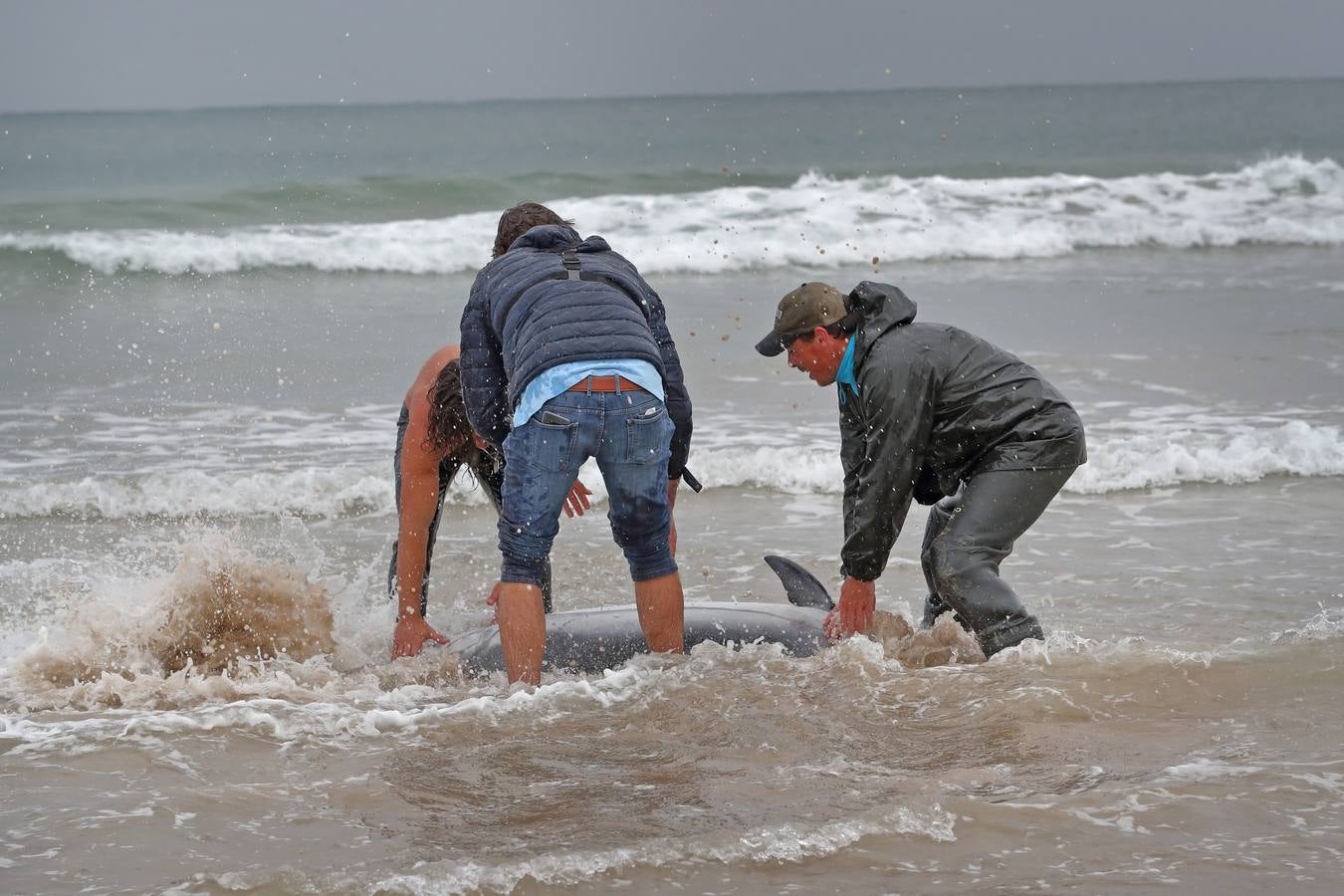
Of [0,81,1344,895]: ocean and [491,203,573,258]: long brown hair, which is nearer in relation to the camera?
[0,81,1344,895]: ocean

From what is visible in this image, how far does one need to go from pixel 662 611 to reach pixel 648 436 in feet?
2.42

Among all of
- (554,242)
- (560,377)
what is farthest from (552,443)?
(554,242)

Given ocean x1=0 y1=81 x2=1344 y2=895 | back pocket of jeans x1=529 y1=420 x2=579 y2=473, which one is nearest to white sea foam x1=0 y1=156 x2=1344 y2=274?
ocean x1=0 y1=81 x2=1344 y2=895

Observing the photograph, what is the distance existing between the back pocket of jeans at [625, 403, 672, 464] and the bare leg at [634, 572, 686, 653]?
534mm

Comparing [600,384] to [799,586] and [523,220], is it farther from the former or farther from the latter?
[799,586]

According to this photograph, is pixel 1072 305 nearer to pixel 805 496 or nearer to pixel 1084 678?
pixel 805 496

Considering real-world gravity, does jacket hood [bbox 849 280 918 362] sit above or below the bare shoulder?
above

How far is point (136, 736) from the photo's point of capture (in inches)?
175

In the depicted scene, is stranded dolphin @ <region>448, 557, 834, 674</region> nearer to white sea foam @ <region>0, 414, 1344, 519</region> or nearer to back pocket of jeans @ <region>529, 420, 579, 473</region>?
back pocket of jeans @ <region>529, 420, 579, 473</region>

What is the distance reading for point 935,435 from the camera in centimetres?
492

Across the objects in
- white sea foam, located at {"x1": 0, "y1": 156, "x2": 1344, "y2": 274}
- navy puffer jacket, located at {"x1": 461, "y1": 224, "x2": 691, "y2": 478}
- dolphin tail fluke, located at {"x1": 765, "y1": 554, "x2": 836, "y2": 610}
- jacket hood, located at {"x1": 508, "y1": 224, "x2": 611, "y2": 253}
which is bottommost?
dolphin tail fluke, located at {"x1": 765, "y1": 554, "x2": 836, "y2": 610}

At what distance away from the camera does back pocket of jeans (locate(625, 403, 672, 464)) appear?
14.8ft

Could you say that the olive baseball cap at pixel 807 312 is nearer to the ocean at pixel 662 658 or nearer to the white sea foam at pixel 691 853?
the ocean at pixel 662 658

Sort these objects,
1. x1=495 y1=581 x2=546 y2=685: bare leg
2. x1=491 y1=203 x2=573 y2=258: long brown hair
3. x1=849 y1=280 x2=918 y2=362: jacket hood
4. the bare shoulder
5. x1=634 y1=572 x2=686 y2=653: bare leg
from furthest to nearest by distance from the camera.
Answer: the bare shoulder
x1=491 y1=203 x2=573 y2=258: long brown hair
x1=634 y1=572 x2=686 y2=653: bare leg
x1=849 y1=280 x2=918 y2=362: jacket hood
x1=495 y1=581 x2=546 y2=685: bare leg
